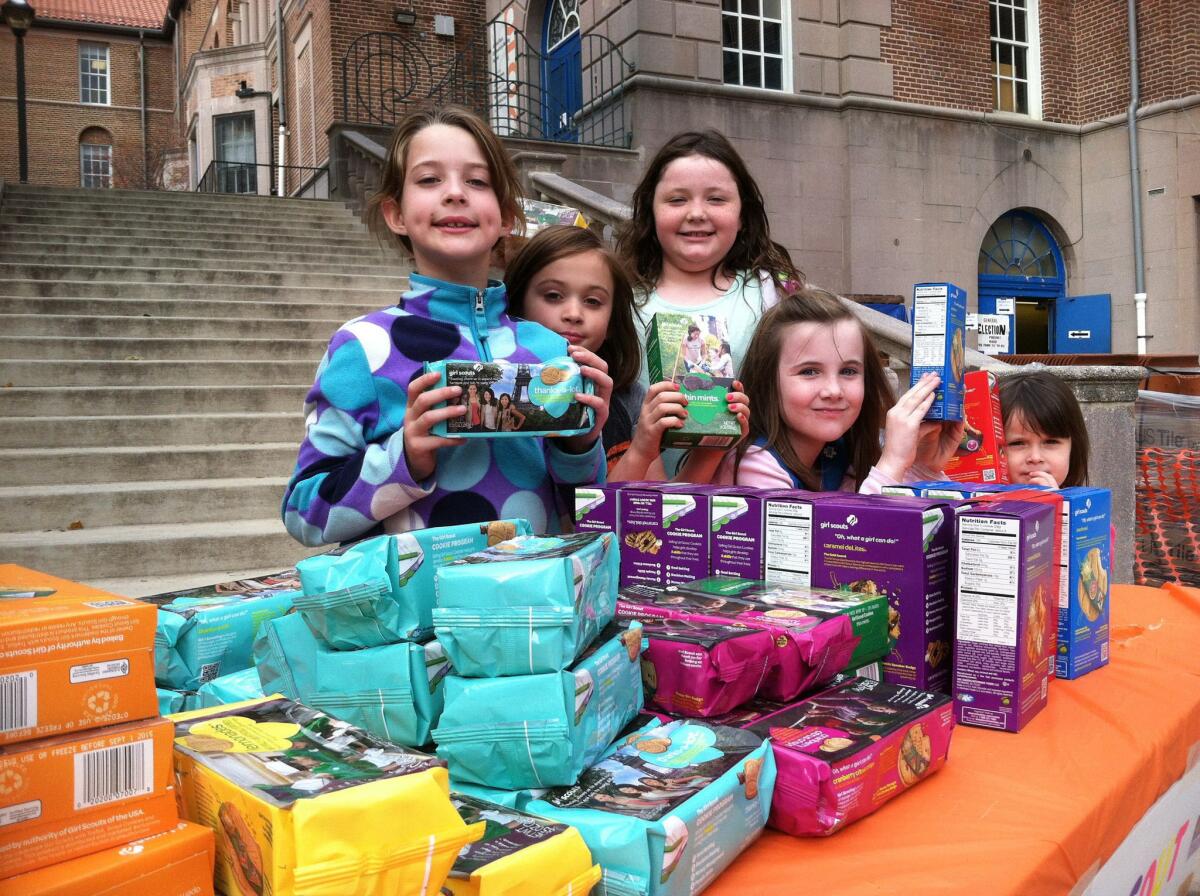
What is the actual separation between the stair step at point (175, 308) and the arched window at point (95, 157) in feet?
109

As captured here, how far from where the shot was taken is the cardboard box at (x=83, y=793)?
2.89 ft

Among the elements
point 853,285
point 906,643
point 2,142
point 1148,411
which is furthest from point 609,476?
point 2,142

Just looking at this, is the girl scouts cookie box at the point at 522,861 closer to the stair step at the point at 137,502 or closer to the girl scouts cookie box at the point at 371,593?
the girl scouts cookie box at the point at 371,593

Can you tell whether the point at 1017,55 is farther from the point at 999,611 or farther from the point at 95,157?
the point at 95,157

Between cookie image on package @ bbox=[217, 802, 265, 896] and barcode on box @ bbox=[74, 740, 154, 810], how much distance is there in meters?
0.08

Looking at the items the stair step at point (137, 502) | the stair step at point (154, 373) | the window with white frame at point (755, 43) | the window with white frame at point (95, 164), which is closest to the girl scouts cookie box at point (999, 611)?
the stair step at point (137, 502)

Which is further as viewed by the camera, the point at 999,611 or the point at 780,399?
the point at 780,399

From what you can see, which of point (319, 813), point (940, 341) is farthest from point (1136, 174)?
point (319, 813)

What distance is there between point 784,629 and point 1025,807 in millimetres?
429

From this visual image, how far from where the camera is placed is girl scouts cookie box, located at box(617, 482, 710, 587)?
72.7 inches

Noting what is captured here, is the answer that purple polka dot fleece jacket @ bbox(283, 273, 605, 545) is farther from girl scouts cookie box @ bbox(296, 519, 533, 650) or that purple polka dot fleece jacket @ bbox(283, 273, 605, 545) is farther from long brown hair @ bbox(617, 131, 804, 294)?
long brown hair @ bbox(617, 131, 804, 294)

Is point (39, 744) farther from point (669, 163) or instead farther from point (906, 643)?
point (669, 163)

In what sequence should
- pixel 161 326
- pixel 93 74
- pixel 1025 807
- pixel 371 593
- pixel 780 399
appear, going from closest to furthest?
pixel 371 593 → pixel 1025 807 → pixel 780 399 → pixel 161 326 → pixel 93 74

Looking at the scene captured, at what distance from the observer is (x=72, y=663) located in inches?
36.8
